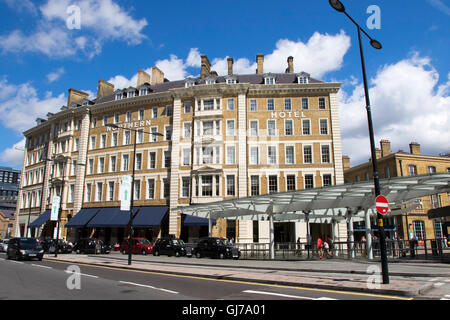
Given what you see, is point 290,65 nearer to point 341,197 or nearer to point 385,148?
point 385,148

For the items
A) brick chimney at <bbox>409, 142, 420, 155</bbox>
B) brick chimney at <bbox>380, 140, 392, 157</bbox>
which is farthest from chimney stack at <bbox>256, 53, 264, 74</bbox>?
brick chimney at <bbox>409, 142, 420, 155</bbox>

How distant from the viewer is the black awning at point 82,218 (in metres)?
41.6

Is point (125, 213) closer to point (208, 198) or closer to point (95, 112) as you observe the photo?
point (208, 198)

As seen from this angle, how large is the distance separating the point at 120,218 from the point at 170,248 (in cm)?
1213

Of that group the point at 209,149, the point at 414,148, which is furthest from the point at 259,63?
the point at 414,148

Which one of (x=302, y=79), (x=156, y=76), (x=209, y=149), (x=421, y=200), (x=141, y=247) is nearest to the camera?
(x=141, y=247)

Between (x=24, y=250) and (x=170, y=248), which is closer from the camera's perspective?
(x=24, y=250)

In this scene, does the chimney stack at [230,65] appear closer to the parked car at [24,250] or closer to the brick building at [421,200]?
the brick building at [421,200]

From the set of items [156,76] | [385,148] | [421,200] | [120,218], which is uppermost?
[156,76]

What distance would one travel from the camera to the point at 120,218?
3969 cm

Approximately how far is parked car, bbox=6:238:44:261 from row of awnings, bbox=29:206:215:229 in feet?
47.0

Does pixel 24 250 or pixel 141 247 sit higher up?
pixel 24 250

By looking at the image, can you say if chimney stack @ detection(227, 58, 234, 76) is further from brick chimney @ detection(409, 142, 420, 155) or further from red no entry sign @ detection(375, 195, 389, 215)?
red no entry sign @ detection(375, 195, 389, 215)

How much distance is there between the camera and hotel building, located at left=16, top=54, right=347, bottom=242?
3750 cm
